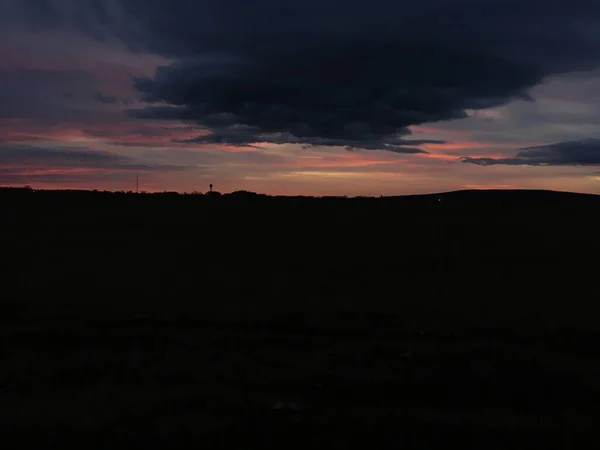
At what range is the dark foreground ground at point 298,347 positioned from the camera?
675 cm

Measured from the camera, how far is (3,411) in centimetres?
729

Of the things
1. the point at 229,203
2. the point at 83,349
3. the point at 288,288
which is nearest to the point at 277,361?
the point at 83,349

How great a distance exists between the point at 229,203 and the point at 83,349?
3836 cm

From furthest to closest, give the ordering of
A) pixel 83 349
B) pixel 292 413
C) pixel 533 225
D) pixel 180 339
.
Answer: pixel 533 225
pixel 180 339
pixel 83 349
pixel 292 413

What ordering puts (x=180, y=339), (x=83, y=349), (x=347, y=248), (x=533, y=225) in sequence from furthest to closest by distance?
(x=533, y=225)
(x=347, y=248)
(x=180, y=339)
(x=83, y=349)

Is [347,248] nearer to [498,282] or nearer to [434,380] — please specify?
[498,282]

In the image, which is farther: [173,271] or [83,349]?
[173,271]

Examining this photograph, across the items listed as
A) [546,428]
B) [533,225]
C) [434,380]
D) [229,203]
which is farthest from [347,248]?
[229,203]

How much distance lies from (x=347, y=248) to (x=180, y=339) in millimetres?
15271

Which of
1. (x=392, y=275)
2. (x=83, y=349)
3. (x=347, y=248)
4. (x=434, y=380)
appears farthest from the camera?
(x=347, y=248)

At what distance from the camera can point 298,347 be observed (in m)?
10.3

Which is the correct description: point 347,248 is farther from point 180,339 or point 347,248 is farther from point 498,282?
point 180,339

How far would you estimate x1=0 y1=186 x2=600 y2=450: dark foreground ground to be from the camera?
22.2ft

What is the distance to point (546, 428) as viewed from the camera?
6.84 meters
